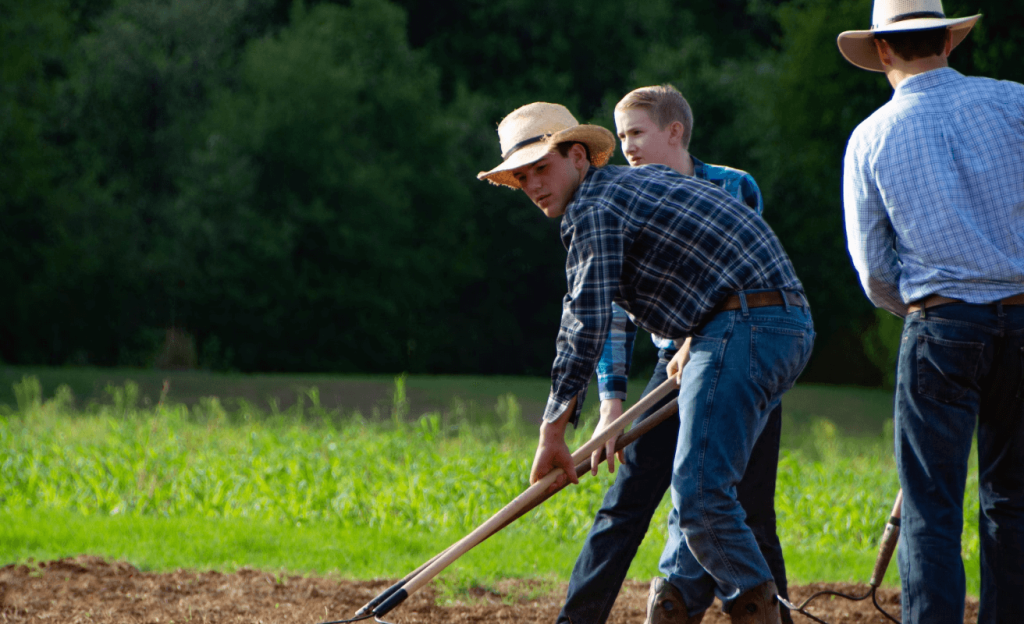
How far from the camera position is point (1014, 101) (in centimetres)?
291

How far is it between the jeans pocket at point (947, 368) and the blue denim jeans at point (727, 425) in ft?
1.15

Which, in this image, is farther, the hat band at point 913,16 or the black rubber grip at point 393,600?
the black rubber grip at point 393,600

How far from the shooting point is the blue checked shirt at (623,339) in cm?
362

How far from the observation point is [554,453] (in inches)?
120

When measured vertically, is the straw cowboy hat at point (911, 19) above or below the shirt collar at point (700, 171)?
above

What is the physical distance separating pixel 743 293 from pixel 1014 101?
902 mm

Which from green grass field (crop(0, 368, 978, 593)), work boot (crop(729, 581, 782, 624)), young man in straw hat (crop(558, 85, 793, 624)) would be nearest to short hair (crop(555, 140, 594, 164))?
young man in straw hat (crop(558, 85, 793, 624))

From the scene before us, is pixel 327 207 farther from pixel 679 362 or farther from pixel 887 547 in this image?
pixel 679 362

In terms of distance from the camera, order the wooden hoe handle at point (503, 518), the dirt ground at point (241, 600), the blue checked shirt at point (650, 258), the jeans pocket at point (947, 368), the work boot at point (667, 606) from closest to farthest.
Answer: the jeans pocket at point (947, 368) → the blue checked shirt at point (650, 258) → the wooden hoe handle at point (503, 518) → the work boot at point (667, 606) → the dirt ground at point (241, 600)

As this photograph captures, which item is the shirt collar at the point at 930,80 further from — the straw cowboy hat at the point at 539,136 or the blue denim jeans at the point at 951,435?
the straw cowboy hat at the point at 539,136

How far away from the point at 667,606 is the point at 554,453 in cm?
73

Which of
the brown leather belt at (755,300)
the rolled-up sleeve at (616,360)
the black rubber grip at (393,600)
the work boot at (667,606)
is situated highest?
the brown leather belt at (755,300)

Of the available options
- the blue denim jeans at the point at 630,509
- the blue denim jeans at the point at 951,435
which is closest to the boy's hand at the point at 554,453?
the blue denim jeans at the point at 630,509

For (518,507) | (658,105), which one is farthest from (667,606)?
(658,105)
